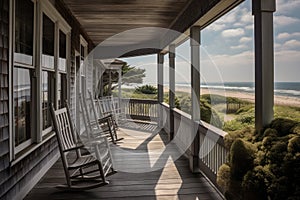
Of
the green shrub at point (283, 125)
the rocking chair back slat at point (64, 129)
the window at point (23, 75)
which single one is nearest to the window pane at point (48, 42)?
the window at point (23, 75)

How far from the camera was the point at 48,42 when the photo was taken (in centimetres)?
433

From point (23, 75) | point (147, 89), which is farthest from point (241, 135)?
point (147, 89)

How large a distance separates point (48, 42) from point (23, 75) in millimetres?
1177

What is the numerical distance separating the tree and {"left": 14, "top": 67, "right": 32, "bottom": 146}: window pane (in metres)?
9.84

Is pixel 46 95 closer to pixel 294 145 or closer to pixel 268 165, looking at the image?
pixel 268 165

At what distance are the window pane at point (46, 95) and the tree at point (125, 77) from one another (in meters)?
8.74

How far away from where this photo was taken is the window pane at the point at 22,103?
308cm

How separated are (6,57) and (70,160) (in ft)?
9.32

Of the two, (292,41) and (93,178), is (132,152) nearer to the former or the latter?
(93,178)

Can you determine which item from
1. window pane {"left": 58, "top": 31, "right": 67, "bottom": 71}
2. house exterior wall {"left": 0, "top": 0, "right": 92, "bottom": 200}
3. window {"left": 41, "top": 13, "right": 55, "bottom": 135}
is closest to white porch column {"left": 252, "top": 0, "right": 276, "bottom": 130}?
house exterior wall {"left": 0, "top": 0, "right": 92, "bottom": 200}

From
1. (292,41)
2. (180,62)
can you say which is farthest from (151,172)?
(180,62)

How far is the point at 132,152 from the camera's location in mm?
5770

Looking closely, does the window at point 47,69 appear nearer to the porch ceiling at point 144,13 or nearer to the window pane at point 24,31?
the window pane at point 24,31

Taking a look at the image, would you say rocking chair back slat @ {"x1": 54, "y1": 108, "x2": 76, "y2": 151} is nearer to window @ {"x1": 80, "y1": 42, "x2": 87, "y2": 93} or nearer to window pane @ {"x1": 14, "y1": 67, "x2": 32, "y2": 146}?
window pane @ {"x1": 14, "y1": 67, "x2": 32, "y2": 146}
